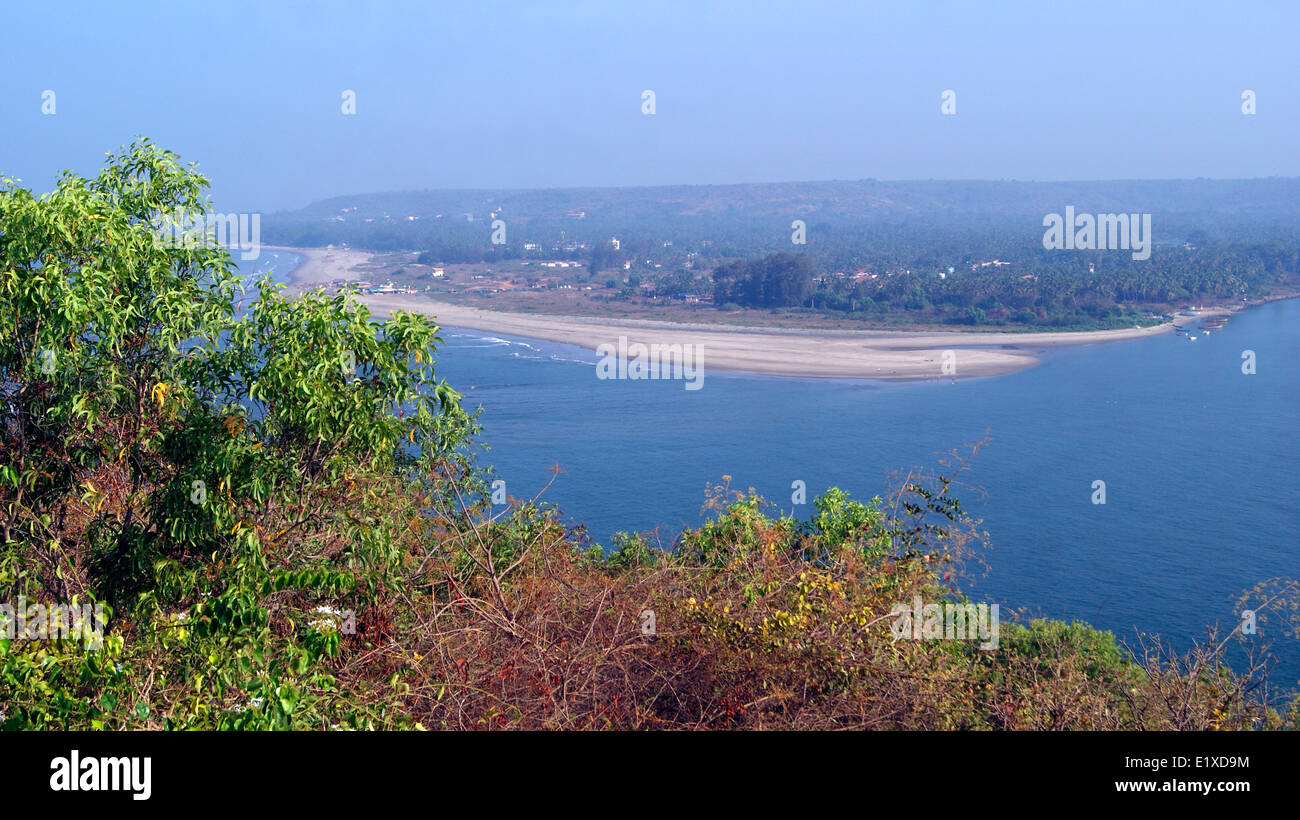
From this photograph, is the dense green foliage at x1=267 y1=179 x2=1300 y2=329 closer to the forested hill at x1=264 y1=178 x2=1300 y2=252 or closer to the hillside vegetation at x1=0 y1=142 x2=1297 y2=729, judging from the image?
the forested hill at x1=264 y1=178 x2=1300 y2=252

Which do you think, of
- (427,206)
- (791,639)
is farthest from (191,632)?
(427,206)

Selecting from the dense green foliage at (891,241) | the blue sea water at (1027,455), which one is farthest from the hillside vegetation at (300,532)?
the dense green foliage at (891,241)

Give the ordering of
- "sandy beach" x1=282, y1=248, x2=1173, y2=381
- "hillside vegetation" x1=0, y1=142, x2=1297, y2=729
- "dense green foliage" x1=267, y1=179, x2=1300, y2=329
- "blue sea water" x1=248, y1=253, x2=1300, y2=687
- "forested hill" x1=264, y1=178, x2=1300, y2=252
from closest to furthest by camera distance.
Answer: "hillside vegetation" x1=0, y1=142, x2=1297, y2=729
"blue sea water" x1=248, y1=253, x2=1300, y2=687
"sandy beach" x1=282, y1=248, x2=1173, y2=381
"dense green foliage" x1=267, y1=179, x2=1300, y2=329
"forested hill" x1=264, y1=178, x2=1300, y2=252

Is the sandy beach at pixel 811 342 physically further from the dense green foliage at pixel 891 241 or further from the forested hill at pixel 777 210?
the forested hill at pixel 777 210

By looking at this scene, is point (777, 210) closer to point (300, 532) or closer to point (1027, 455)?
point (1027, 455)

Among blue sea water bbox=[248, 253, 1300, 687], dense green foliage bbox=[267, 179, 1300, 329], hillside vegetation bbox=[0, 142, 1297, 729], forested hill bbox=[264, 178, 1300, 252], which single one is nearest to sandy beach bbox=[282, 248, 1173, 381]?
blue sea water bbox=[248, 253, 1300, 687]

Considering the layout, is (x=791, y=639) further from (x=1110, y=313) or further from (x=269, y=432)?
(x=1110, y=313)
